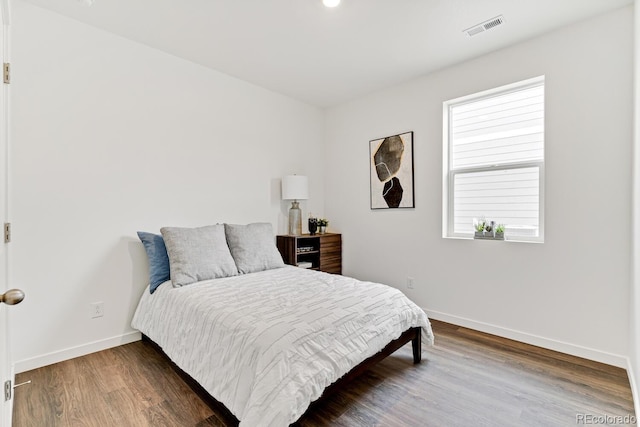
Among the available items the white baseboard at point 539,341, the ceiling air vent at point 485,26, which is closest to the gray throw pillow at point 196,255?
the white baseboard at point 539,341

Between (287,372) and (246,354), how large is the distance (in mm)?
247

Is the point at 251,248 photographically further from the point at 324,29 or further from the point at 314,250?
the point at 324,29

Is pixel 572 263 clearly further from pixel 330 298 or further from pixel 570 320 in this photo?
pixel 330 298

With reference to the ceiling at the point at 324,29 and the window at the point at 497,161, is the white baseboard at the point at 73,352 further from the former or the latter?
the window at the point at 497,161

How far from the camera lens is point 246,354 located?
5.09 ft


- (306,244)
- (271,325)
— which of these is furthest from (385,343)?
(306,244)

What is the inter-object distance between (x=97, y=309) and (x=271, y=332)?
184 centimetres

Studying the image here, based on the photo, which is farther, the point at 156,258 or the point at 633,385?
the point at 156,258

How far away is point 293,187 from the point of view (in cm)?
371

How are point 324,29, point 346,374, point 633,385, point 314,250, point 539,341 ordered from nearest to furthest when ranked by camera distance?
point 346,374
point 633,385
point 324,29
point 539,341
point 314,250

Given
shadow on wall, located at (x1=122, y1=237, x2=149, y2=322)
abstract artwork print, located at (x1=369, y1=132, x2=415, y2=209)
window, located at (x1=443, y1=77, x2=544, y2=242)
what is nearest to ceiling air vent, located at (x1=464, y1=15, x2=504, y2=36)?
window, located at (x1=443, y1=77, x2=544, y2=242)

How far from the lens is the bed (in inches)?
56.9

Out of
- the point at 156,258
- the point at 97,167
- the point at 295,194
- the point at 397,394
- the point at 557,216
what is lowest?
the point at 397,394

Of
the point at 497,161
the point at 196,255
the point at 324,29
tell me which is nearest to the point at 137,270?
the point at 196,255
